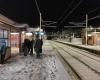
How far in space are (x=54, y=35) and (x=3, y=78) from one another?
15541 centimetres

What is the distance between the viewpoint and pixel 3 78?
10125mm

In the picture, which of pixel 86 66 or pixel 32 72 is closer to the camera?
pixel 32 72

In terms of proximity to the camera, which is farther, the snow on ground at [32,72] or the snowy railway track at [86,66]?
the snowy railway track at [86,66]

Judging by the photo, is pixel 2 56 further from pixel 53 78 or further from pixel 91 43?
pixel 91 43

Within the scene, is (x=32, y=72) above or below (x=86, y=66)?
above

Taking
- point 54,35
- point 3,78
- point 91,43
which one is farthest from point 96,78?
point 54,35

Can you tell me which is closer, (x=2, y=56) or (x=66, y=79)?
(x=66, y=79)

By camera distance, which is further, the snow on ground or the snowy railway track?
the snowy railway track

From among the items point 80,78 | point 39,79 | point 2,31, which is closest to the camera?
point 39,79

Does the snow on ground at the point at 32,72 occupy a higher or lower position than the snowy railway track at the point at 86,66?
higher

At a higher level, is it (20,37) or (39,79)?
(20,37)

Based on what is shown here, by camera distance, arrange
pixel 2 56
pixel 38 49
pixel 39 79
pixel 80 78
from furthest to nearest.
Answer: pixel 38 49
pixel 2 56
pixel 80 78
pixel 39 79

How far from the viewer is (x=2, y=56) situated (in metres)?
15.9

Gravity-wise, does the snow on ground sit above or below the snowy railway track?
above
